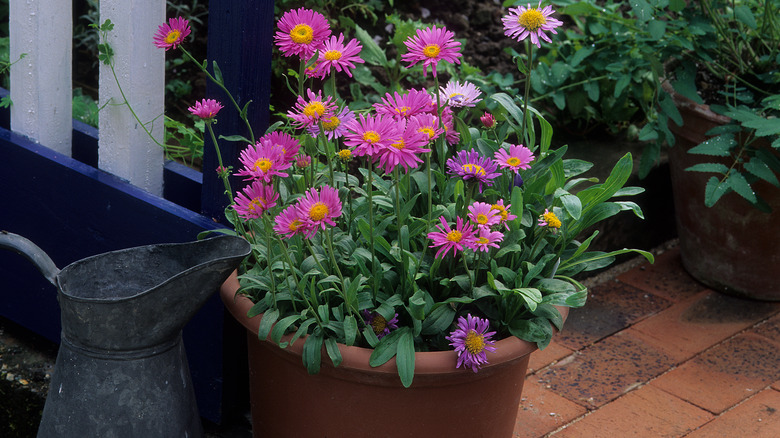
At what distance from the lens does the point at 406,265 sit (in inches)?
61.6

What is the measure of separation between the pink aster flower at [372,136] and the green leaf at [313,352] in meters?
0.38

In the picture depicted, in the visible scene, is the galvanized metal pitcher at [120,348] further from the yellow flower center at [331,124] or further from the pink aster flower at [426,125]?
the pink aster flower at [426,125]

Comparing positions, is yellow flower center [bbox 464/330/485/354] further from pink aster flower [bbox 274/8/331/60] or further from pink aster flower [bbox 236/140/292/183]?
pink aster flower [bbox 274/8/331/60]

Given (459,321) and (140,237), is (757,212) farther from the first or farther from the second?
(140,237)

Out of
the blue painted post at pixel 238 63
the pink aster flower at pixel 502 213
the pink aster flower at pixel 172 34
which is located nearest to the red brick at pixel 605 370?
the pink aster flower at pixel 502 213

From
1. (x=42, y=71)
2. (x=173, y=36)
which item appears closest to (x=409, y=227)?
(x=173, y=36)

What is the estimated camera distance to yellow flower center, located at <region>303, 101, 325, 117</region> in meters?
1.44

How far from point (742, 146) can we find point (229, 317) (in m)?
1.60

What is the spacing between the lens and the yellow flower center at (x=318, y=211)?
4.40 feet

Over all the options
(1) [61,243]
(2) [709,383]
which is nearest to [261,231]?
(1) [61,243]

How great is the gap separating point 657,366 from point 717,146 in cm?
65

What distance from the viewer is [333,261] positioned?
1.49m

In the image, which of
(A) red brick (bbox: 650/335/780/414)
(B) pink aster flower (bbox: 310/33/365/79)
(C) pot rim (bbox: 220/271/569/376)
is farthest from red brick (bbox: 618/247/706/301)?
(B) pink aster flower (bbox: 310/33/365/79)

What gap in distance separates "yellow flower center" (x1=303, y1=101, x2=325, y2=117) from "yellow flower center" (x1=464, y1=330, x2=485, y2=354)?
456 mm
